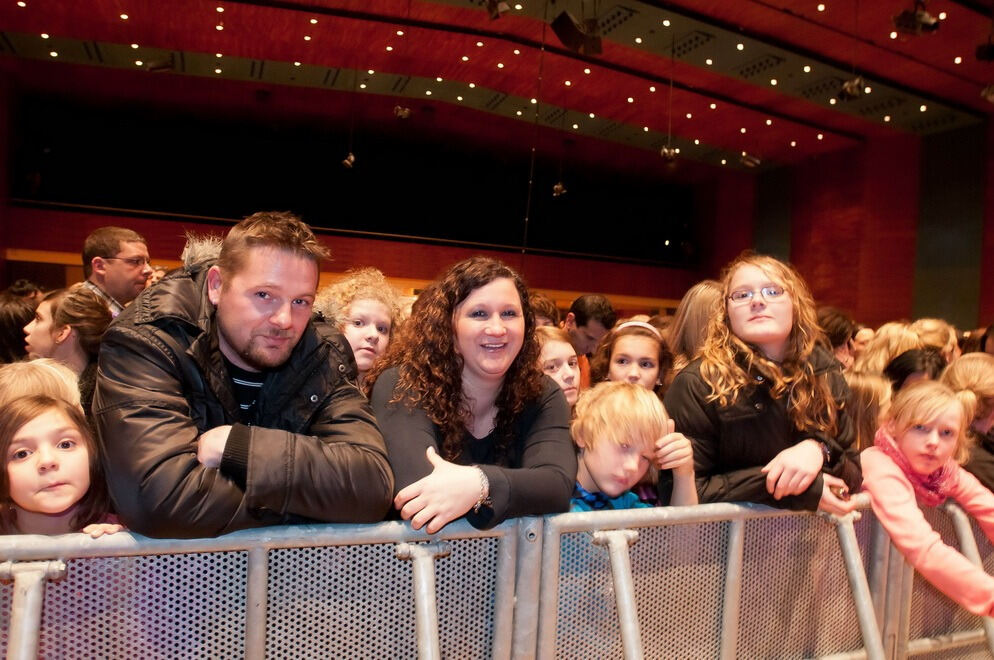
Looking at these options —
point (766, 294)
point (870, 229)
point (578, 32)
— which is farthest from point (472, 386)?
point (870, 229)

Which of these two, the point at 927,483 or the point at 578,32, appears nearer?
the point at 927,483

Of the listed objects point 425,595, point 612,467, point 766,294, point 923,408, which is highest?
point 766,294

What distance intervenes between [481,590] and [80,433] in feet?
3.46

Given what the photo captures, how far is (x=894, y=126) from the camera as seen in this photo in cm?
984

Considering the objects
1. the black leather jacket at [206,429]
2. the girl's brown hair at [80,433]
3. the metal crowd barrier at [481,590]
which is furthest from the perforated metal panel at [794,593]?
the girl's brown hair at [80,433]

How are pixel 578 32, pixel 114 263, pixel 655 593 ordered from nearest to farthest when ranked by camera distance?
pixel 655 593
pixel 114 263
pixel 578 32

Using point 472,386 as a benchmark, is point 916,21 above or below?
above

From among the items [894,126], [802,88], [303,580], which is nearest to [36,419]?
[303,580]

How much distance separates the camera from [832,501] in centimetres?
202

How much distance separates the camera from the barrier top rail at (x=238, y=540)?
4.36 ft

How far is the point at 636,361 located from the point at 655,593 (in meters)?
1.27

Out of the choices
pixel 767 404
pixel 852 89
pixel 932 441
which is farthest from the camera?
pixel 852 89

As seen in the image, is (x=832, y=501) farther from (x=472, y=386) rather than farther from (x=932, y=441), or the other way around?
(x=472, y=386)

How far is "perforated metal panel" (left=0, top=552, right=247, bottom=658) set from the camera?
138 centimetres
